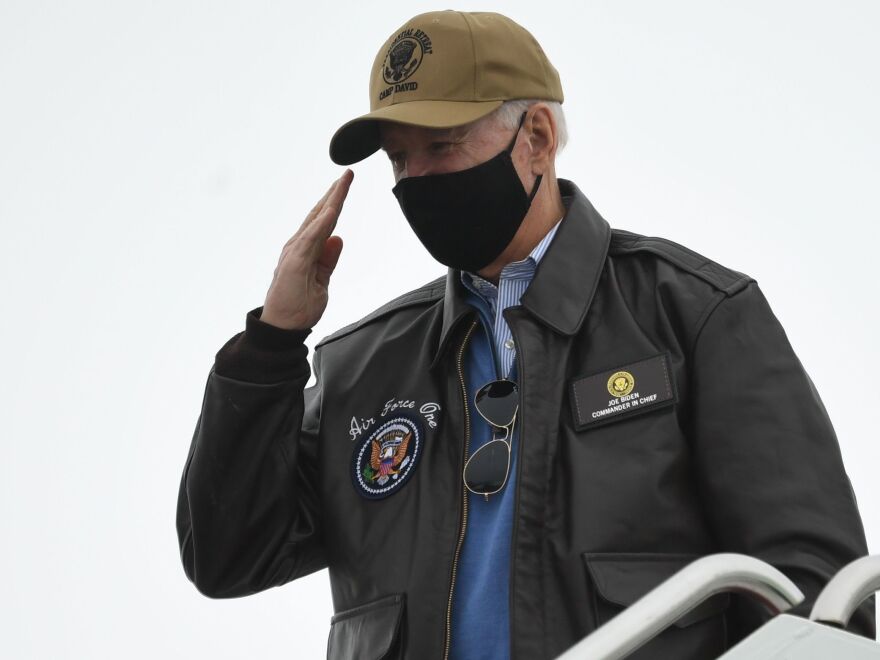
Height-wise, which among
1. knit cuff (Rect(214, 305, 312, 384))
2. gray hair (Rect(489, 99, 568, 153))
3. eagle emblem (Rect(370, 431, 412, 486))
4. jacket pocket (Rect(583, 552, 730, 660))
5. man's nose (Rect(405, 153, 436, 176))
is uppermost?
gray hair (Rect(489, 99, 568, 153))

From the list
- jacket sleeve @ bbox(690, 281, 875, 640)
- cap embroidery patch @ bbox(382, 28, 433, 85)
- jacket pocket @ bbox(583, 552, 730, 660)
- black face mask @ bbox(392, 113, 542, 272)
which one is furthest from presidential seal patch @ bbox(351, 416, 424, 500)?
cap embroidery patch @ bbox(382, 28, 433, 85)

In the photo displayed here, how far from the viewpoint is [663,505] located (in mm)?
2389

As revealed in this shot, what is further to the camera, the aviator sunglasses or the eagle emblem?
the eagle emblem

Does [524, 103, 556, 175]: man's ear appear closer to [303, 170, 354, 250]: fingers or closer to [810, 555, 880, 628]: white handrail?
[303, 170, 354, 250]: fingers

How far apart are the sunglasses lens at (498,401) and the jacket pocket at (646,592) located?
1.10 feet

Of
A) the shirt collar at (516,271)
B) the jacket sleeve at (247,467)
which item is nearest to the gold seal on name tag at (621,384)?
the shirt collar at (516,271)

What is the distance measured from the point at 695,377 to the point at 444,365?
1.86ft

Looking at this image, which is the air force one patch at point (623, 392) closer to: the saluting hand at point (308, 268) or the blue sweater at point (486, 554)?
the blue sweater at point (486, 554)

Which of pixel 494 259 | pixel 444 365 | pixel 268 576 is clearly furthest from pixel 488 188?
pixel 268 576

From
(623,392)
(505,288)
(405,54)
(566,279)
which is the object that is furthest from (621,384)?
(405,54)

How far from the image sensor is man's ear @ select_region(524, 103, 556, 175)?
112 inches

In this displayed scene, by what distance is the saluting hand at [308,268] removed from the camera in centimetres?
283

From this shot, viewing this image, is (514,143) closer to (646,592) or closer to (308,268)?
(308,268)

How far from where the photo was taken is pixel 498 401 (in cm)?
260
